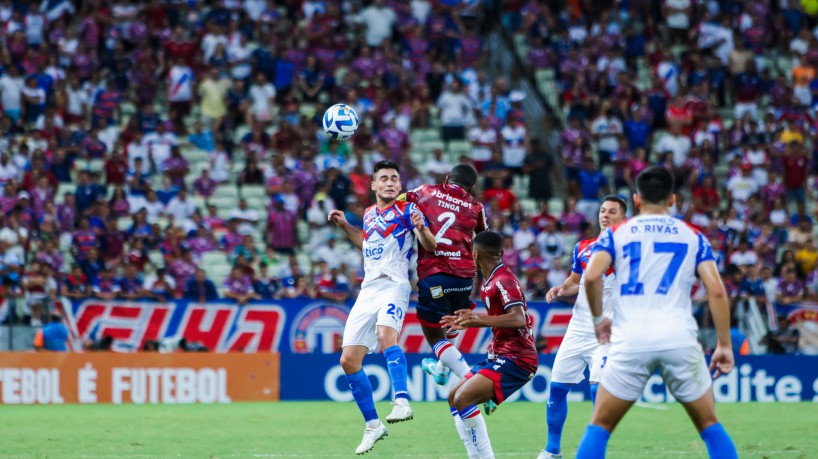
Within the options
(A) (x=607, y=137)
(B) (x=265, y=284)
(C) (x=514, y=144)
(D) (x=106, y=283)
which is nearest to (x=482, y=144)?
(C) (x=514, y=144)

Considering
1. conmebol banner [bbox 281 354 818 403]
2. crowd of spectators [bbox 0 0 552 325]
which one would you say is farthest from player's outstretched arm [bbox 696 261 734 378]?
crowd of spectators [bbox 0 0 552 325]

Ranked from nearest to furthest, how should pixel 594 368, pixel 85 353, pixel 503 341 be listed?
1. pixel 503 341
2. pixel 594 368
3. pixel 85 353

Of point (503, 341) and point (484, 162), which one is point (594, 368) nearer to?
point (503, 341)

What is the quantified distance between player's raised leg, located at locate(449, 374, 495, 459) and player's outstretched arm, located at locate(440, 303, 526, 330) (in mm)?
494

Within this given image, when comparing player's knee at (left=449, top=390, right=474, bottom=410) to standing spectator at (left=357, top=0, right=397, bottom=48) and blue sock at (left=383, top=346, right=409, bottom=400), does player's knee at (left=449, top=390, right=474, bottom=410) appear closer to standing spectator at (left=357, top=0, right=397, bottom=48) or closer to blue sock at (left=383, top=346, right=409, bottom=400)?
blue sock at (left=383, top=346, right=409, bottom=400)

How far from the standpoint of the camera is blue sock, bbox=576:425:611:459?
7.96 meters

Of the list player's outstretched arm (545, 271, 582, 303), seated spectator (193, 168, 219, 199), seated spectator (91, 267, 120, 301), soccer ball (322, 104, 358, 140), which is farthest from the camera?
seated spectator (193, 168, 219, 199)

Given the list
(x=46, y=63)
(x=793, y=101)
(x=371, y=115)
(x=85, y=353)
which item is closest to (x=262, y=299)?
(x=85, y=353)

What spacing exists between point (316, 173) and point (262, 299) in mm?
4275

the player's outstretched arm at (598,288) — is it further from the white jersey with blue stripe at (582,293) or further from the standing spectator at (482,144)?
the standing spectator at (482,144)

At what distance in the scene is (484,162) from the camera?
83.7 ft

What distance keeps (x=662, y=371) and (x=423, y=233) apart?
3.95 m

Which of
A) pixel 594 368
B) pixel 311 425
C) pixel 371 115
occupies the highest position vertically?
pixel 371 115

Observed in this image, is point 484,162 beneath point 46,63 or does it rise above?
beneath
